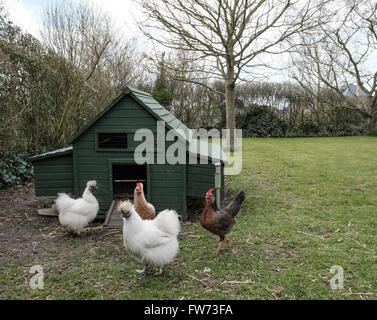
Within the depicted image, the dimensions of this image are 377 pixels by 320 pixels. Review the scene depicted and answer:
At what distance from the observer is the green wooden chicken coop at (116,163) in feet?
17.8

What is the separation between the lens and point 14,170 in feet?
26.1

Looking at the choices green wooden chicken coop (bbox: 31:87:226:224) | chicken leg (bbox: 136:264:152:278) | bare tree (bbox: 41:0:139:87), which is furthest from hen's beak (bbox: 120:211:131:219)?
bare tree (bbox: 41:0:139:87)

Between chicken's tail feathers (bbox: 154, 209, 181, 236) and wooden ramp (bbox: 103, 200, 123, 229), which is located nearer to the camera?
chicken's tail feathers (bbox: 154, 209, 181, 236)

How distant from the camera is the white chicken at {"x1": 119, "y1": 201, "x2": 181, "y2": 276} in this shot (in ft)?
10.8

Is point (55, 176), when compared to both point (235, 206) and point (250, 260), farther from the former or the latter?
point (250, 260)

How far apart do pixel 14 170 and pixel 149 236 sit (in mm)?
6372

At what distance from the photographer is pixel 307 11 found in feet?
35.3

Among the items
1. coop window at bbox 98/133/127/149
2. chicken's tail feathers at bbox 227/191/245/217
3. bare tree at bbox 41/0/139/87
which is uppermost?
bare tree at bbox 41/0/139/87

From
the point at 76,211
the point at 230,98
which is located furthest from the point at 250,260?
the point at 230,98

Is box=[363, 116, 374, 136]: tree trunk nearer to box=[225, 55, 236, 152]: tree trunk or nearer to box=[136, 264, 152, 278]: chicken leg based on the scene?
box=[225, 55, 236, 152]: tree trunk

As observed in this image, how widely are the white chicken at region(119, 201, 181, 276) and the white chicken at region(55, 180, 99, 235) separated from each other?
166 cm

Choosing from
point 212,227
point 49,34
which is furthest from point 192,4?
point 212,227

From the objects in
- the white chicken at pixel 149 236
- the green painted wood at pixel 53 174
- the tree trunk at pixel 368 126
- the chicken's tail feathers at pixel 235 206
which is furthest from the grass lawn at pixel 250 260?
the tree trunk at pixel 368 126
